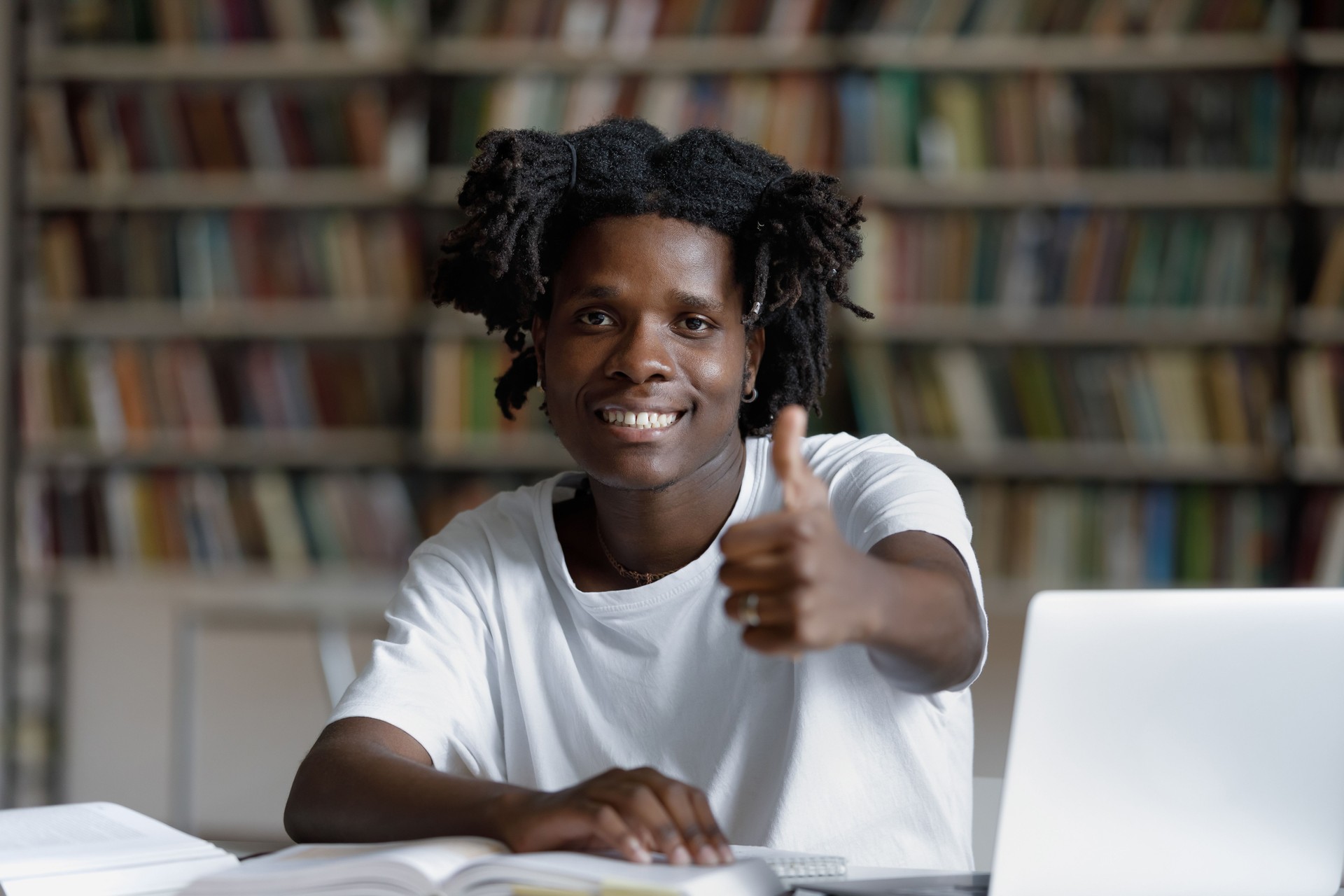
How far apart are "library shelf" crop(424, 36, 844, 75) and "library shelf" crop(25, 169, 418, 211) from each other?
0.33 meters

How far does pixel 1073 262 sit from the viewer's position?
3035 mm

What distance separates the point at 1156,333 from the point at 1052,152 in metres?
0.46

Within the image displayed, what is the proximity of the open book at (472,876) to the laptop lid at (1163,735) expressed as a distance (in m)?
0.19

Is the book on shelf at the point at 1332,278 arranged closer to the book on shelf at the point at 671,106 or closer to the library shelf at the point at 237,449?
the book on shelf at the point at 671,106

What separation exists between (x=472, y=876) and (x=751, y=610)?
236 mm

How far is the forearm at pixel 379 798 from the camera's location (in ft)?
3.25

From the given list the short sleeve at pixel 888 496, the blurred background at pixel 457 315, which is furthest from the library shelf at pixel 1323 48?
the short sleeve at pixel 888 496

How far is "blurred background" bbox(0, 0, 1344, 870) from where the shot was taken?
2979 millimetres

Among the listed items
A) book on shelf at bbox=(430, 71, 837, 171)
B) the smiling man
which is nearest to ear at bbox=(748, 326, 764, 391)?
the smiling man

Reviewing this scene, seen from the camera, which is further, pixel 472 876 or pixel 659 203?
pixel 659 203

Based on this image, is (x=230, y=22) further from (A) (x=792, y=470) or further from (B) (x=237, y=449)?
(A) (x=792, y=470)

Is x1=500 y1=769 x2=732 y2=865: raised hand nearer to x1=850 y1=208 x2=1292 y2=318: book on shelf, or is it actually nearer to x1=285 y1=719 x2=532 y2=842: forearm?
x1=285 y1=719 x2=532 y2=842: forearm

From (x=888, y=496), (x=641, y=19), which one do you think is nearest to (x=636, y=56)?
(x=641, y=19)

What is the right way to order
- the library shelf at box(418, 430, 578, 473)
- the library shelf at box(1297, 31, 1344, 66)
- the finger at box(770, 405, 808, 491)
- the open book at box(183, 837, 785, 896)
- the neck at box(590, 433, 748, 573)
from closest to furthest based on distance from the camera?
the open book at box(183, 837, 785, 896), the finger at box(770, 405, 808, 491), the neck at box(590, 433, 748, 573), the library shelf at box(1297, 31, 1344, 66), the library shelf at box(418, 430, 578, 473)
